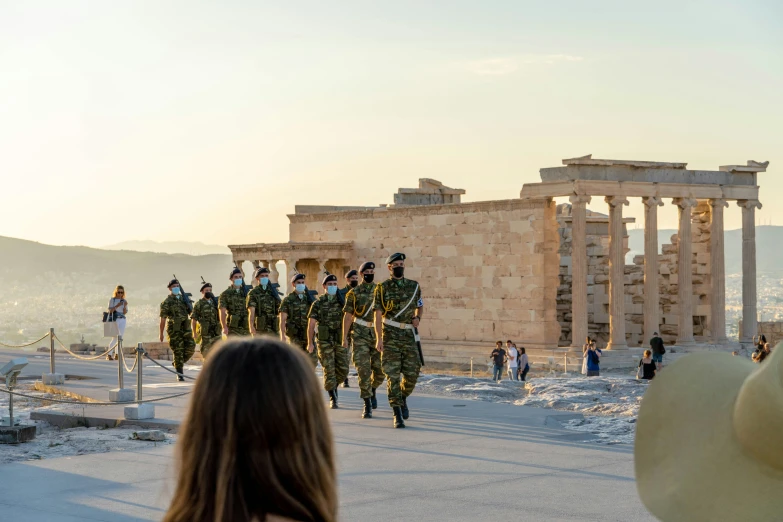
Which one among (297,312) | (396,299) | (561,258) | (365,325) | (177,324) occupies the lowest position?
(177,324)

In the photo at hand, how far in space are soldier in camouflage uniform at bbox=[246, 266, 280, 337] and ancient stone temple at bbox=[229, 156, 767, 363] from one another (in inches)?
499

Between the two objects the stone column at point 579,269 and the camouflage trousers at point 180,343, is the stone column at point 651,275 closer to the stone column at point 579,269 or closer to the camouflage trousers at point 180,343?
the stone column at point 579,269

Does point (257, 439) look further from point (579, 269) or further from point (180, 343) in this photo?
point (579, 269)

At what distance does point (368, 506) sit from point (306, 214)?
1212 inches

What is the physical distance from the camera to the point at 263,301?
19359 mm

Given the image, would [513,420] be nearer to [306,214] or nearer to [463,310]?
[463,310]

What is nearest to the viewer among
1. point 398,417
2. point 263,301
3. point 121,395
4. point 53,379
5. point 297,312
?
point 398,417

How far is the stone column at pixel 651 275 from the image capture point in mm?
31891

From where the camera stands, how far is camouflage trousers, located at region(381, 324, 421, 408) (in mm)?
13359

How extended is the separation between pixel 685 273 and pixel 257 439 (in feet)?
103

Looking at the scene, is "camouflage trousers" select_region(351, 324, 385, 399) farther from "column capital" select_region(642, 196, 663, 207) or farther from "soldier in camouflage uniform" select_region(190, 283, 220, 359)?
"column capital" select_region(642, 196, 663, 207)

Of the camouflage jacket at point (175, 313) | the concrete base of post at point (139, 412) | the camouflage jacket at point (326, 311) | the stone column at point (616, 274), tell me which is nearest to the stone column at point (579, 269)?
the stone column at point (616, 274)

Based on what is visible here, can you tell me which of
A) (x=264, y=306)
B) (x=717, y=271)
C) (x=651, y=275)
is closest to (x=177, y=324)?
(x=264, y=306)

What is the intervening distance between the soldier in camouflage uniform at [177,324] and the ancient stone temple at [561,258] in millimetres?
11813
